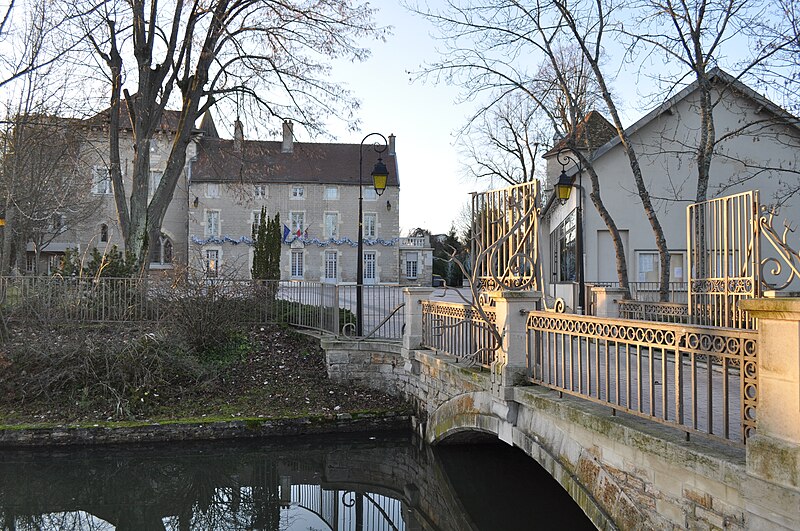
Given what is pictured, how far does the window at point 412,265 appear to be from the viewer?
160 ft

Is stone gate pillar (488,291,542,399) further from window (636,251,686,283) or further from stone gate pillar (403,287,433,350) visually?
window (636,251,686,283)

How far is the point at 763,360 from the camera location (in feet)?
12.9

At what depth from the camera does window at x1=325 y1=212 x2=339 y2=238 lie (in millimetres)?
46594

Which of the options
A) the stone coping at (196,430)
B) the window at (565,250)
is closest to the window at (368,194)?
the window at (565,250)

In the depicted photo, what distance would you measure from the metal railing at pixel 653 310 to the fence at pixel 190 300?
14.3ft

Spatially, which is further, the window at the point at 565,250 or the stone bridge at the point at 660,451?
the window at the point at 565,250

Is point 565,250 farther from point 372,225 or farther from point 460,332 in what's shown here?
point 372,225

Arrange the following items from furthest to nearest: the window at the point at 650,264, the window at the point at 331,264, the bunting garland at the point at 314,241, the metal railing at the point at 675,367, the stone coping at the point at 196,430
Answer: the window at the point at 331,264, the bunting garland at the point at 314,241, the window at the point at 650,264, the stone coping at the point at 196,430, the metal railing at the point at 675,367

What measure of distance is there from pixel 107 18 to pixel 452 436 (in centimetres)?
1410

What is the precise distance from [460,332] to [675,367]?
4.92 m

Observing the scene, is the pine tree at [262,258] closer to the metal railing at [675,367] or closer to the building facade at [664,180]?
the building facade at [664,180]

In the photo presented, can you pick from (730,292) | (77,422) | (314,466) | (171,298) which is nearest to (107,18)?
(171,298)

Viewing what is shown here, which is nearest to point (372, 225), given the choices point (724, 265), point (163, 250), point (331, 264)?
point (331, 264)

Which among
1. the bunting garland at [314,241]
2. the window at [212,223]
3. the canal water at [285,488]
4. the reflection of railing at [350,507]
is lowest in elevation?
the reflection of railing at [350,507]
